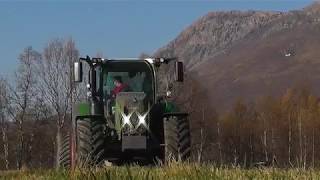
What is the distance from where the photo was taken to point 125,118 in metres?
13.2

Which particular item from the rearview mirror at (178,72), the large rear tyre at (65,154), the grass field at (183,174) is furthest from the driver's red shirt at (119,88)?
the grass field at (183,174)

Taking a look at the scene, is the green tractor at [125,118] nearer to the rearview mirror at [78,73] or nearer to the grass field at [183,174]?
the rearview mirror at [78,73]

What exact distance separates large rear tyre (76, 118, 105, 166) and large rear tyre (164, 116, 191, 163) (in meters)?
1.28

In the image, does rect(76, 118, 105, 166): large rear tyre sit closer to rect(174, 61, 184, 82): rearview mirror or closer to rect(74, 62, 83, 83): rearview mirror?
rect(74, 62, 83, 83): rearview mirror

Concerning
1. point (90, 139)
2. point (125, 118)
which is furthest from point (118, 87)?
point (90, 139)

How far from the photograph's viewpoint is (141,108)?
13.3 m

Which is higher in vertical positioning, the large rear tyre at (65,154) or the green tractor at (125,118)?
the green tractor at (125,118)

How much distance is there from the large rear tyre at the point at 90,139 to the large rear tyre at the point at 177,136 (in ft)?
4.19

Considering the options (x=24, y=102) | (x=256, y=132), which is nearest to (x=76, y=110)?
(x=24, y=102)

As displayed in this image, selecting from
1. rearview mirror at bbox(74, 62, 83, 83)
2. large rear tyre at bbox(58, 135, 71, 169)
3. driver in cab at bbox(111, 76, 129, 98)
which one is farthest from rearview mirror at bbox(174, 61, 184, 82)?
large rear tyre at bbox(58, 135, 71, 169)

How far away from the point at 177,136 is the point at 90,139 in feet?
5.62

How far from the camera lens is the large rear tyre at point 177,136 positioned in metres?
13.0

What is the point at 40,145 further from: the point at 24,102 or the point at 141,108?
the point at 141,108

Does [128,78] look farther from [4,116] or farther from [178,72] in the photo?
[4,116]
